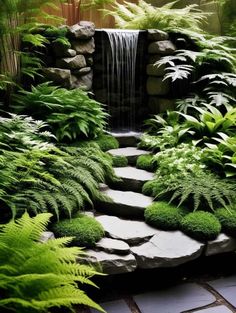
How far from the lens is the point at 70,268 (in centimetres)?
249

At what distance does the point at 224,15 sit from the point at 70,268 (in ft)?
22.1

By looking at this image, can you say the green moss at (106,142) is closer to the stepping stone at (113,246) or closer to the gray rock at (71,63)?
the gray rock at (71,63)

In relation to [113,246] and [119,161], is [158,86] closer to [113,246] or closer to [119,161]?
[119,161]

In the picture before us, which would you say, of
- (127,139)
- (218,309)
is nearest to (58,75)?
(127,139)

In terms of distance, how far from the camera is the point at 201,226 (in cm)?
348

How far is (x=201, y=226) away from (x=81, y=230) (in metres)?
1.13

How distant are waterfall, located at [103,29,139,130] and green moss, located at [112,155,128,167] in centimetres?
147

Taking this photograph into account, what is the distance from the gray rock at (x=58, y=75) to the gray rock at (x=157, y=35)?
1.67 meters

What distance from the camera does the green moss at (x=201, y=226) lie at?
3453 mm

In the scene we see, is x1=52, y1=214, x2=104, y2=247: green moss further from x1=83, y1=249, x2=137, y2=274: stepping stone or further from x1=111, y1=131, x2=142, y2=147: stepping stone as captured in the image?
x1=111, y1=131, x2=142, y2=147: stepping stone

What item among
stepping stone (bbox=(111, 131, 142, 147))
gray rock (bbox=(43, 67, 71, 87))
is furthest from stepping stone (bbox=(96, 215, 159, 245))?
gray rock (bbox=(43, 67, 71, 87))

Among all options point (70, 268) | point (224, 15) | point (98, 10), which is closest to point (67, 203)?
point (70, 268)

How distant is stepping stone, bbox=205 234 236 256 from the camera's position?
343 centimetres

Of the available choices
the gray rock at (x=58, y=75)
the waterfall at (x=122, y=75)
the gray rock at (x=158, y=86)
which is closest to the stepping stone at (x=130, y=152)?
the waterfall at (x=122, y=75)
